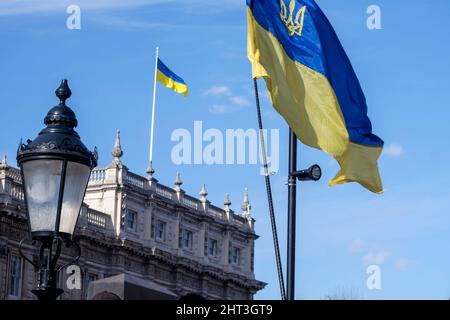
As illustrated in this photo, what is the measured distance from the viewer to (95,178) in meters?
66.6

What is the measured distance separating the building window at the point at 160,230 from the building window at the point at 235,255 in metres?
8.43

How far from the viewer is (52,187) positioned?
404 inches

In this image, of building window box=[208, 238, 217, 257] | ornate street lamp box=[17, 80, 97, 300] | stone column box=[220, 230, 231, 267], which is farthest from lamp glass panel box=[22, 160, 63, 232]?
stone column box=[220, 230, 231, 267]

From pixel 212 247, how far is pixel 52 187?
65.0 m

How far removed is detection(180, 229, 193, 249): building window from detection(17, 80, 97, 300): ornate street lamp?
6094 cm

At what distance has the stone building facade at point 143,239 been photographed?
56.3 metres

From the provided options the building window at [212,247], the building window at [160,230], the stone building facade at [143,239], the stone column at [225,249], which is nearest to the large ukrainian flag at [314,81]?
the stone building facade at [143,239]

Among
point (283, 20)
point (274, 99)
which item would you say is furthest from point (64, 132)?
point (283, 20)

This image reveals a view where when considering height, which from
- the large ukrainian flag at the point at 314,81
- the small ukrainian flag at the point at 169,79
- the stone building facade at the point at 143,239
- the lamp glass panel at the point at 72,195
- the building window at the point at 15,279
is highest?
the small ukrainian flag at the point at 169,79

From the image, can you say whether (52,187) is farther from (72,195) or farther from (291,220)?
(291,220)

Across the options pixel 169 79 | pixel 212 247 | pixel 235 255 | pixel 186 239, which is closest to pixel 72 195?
pixel 169 79

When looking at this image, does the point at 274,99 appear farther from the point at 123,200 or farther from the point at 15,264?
the point at 123,200

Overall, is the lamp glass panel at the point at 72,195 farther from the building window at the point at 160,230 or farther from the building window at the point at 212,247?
the building window at the point at 212,247

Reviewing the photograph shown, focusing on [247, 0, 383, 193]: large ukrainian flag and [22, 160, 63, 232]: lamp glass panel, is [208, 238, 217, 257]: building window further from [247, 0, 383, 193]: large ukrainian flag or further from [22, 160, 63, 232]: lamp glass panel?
[22, 160, 63, 232]: lamp glass panel
